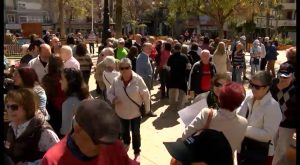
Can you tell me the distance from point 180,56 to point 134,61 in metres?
1.28

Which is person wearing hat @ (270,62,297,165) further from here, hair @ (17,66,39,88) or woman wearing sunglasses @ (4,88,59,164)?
hair @ (17,66,39,88)

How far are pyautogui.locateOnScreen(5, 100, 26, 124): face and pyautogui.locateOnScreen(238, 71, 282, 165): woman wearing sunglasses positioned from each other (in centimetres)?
184

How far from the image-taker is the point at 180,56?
8984mm

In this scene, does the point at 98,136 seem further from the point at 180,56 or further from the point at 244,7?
the point at 244,7

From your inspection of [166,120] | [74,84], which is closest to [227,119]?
[74,84]

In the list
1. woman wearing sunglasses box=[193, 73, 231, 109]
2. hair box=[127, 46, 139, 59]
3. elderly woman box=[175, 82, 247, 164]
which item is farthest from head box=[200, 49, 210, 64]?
elderly woman box=[175, 82, 247, 164]

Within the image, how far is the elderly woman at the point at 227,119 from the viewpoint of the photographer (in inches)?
124

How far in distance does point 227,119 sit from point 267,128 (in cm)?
53

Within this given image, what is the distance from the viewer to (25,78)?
4.29m

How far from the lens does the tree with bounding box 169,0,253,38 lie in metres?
20.6

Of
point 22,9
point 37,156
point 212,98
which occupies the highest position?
point 22,9

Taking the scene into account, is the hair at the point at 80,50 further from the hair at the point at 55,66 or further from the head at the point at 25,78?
the head at the point at 25,78

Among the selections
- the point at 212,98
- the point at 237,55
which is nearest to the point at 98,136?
the point at 212,98

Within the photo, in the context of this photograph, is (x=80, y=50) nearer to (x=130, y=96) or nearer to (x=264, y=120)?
(x=130, y=96)
